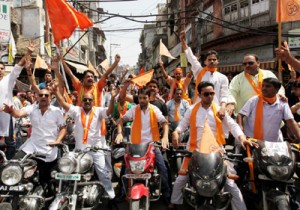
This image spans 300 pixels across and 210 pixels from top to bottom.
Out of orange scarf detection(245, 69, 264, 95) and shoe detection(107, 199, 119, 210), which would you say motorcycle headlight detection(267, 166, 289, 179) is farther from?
shoe detection(107, 199, 119, 210)

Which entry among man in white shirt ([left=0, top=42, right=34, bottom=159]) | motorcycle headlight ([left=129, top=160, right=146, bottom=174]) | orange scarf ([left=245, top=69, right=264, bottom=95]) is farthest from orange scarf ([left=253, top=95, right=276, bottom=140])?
man in white shirt ([left=0, top=42, right=34, bottom=159])

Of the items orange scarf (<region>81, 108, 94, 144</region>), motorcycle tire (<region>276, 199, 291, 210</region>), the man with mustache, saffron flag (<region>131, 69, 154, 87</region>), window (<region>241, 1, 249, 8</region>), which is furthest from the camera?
window (<region>241, 1, 249, 8</region>)

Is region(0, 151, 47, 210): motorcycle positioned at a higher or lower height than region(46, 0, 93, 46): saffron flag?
lower

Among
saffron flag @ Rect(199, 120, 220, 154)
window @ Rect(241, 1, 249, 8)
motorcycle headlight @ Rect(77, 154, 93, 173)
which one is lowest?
motorcycle headlight @ Rect(77, 154, 93, 173)

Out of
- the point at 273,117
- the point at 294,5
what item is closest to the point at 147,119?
the point at 273,117

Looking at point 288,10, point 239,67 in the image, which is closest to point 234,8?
point 239,67

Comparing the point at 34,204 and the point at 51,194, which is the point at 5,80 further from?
the point at 34,204

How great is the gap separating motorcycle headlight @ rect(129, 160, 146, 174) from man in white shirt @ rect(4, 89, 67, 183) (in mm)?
1180

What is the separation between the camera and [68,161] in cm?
415

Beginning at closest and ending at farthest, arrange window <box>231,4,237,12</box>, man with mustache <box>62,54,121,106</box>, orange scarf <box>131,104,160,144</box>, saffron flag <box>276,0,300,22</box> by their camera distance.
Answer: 1. orange scarf <box>131,104,160,144</box>
2. man with mustache <box>62,54,121,106</box>
3. saffron flag <box>276,0,300,22</box>
4. window <box>231,4,237,12</box>

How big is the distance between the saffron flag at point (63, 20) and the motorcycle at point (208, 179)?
4.24 m

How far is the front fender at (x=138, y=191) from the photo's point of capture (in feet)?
13.9

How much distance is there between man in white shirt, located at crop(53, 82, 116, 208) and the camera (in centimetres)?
503

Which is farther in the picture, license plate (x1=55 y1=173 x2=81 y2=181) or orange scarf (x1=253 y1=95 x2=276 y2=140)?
orange scarf (x1=253 y1=95 x2=276 y2=140)
